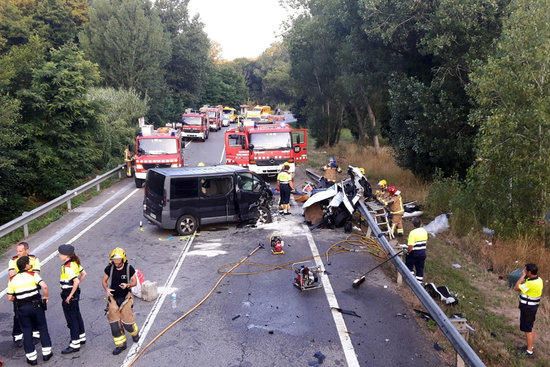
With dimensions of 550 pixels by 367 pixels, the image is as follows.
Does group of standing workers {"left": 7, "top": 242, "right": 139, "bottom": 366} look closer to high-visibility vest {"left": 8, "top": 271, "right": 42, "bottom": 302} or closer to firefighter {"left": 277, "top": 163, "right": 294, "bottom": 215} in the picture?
high-visibility vest {"left": 8, "top": 271, "right": 42, "bottom": 302}

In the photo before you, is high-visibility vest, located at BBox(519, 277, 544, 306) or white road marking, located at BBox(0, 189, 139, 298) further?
white road marking, located at BBox(0, 189, 139, 298)

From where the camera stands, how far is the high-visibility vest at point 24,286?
6.81 metres

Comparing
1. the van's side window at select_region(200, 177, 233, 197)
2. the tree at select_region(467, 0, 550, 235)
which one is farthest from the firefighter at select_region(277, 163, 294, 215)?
the tree at select_region(467, 0, 550, 235)

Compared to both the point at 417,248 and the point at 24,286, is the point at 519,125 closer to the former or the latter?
the point at 417,248

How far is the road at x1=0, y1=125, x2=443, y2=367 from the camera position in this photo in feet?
23.4

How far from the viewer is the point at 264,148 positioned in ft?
72.4

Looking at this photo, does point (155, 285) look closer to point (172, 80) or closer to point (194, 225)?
point (194, 225)

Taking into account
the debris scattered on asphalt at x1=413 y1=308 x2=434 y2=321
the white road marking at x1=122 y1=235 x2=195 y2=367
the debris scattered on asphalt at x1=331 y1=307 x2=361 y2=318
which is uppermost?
the white road marking at x1=122 y1=235 x2=195 y2=367

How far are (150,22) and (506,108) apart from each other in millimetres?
38312

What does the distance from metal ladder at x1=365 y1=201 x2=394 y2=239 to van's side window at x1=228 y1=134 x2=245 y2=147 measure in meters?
9.52

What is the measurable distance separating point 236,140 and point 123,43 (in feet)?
77.0

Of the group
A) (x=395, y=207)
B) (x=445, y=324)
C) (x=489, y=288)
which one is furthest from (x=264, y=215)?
(x=445, y=324)

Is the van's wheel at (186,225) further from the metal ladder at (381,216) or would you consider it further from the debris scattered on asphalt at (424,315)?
the debris scattered on asphalt at (424,315)

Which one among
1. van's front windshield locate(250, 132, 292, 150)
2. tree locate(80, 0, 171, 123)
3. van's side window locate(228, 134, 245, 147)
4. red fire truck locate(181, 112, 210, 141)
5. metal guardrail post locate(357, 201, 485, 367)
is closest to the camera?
metal guardrail post locate(357, 201, 485, 367)
